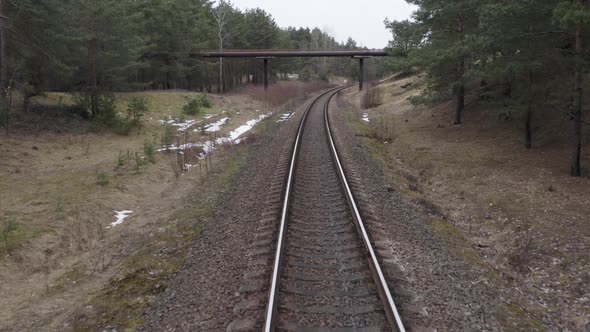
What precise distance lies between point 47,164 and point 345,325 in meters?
14.4

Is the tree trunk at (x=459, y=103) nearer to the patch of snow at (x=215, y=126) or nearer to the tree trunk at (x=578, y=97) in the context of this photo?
the tree trunk at (x=578, y=97)

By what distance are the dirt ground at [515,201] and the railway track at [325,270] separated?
1.84 m

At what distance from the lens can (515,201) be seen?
10.1 m

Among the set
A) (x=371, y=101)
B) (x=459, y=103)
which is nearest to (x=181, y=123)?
(x=459, y=103)

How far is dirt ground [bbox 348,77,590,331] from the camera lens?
6349 mm

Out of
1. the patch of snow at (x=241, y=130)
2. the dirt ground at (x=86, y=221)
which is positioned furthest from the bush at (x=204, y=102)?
the dirt ground at (x=86, y=221)

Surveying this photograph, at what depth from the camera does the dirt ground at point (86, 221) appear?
6519 millimetres

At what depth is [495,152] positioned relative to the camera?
1489 cm

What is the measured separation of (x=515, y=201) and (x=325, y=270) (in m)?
6.35

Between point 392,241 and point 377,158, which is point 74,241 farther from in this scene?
point 377,158

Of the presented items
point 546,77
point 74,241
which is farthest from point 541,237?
point 74,241

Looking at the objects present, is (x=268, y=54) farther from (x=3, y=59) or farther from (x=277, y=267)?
(x=277, y=267)

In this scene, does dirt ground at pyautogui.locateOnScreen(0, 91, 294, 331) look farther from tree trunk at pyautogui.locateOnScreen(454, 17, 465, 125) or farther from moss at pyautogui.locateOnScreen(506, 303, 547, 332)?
tree trunk at pyautogui.locateOnScreen(454, 17, 465, 125)

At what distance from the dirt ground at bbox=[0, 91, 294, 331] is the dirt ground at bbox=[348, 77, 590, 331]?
5.71 m
